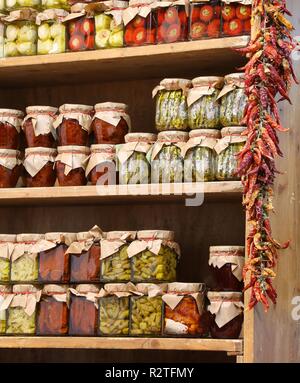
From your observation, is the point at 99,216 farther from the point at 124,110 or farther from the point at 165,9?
the point at 165,9

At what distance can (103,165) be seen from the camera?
312cm

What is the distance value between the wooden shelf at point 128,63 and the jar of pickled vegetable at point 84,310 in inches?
27.7

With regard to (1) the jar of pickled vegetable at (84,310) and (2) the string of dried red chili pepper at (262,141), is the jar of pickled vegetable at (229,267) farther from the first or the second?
(1) the jar of pickled vegetable at (84,310)

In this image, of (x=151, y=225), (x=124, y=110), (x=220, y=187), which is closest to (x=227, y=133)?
(x=220, y=187)

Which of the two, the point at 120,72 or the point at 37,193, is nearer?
the point at 37,193

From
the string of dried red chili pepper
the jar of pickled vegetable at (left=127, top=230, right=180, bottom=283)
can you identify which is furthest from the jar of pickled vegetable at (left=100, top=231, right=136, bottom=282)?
the string of dried red chili pepper

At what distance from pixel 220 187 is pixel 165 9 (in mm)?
584

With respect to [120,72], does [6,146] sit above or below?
below

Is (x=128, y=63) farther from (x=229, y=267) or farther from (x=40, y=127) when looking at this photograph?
(x=229, y=267)

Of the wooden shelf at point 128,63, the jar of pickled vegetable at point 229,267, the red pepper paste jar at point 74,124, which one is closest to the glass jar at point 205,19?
the wooden shelf at point 128,63

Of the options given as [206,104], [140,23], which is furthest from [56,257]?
[140,23]

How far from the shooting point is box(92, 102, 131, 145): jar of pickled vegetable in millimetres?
3156

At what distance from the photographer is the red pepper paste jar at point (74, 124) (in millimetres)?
3178
